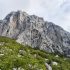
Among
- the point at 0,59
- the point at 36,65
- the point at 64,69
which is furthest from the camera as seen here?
the point at 64,69

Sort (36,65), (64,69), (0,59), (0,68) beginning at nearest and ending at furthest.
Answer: (0,68), (36,65), (0,59), (64,69)

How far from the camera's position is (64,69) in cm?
10888

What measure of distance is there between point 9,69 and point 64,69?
4059 cm

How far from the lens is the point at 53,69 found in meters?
102

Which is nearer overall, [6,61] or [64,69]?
[6,61]

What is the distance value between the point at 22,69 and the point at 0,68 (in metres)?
6.80

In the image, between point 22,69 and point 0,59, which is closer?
point 22,69

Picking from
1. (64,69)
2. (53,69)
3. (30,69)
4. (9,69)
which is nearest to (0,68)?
(9,69)

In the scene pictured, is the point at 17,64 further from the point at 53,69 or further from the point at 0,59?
the point at 53,69

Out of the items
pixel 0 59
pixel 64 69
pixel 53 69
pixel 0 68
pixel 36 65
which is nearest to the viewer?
pixel 0 68

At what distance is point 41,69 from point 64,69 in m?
33.1

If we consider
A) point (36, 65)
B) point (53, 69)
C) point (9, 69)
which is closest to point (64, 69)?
point (53, 69)

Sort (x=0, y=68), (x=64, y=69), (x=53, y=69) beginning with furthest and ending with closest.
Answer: (x=64, y=69), (x=53, y=69), (x=0, y=68)

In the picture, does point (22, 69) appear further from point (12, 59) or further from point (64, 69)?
point (64, 69)
